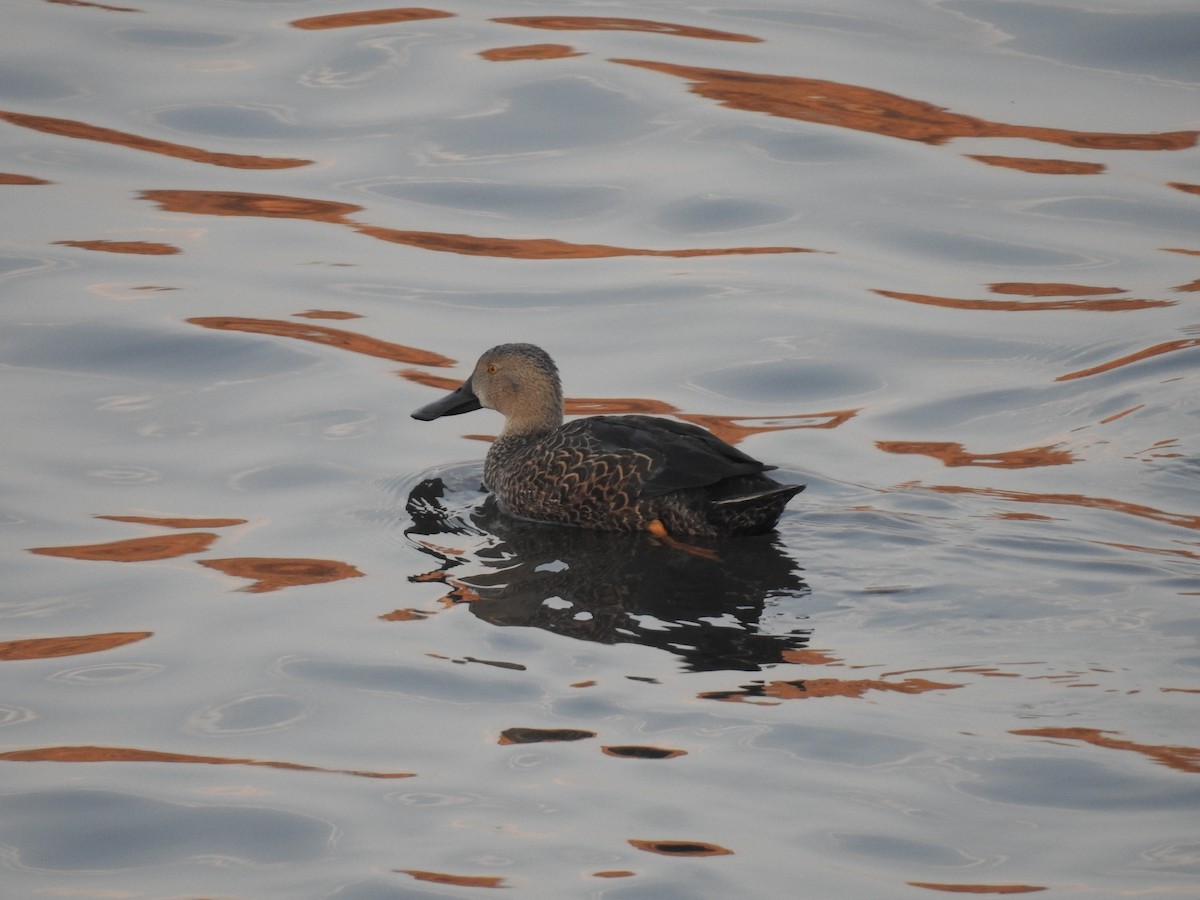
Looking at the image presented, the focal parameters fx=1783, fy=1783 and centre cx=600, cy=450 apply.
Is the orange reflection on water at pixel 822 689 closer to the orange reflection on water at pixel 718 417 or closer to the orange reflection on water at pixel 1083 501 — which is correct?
the orange reflection on water at pixel 1083 501

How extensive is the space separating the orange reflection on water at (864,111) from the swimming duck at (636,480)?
5973 millimetres

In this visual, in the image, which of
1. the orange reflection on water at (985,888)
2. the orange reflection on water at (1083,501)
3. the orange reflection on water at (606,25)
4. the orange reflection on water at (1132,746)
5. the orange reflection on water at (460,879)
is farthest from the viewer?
the orange reflection on water at (606,25)

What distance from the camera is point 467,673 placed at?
6902 millimetres

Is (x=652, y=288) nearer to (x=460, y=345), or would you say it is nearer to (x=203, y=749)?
(x=460, y=345)

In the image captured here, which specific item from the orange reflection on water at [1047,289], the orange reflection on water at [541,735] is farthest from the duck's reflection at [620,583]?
the orange reflection on water at [1047,289]

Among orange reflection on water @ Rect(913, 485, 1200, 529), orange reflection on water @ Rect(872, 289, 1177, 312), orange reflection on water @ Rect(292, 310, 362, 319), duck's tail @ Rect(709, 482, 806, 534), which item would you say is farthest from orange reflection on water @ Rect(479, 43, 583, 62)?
duck's tail @ Rect(709, 482, 806, 534)

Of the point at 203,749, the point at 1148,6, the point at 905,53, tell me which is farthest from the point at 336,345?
the point at 1148,6

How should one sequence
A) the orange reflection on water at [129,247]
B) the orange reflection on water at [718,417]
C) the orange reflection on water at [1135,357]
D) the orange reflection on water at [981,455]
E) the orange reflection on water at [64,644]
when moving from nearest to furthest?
the orange reflection on water at [64,644]
the orange reflection on water at [981,455]
the orange reflection on water at [718,417]
the orange reflection on water at [1135,357]
the orange reflection on water at [129,247]

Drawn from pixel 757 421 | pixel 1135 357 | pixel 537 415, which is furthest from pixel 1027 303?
pixel 537 415

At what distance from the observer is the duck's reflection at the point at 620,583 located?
7258mm

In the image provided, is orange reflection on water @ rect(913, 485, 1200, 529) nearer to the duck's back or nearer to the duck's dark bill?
the duck's back

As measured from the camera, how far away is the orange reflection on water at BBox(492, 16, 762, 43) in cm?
1617

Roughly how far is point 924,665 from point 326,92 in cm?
998

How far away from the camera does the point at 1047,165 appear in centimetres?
1380
